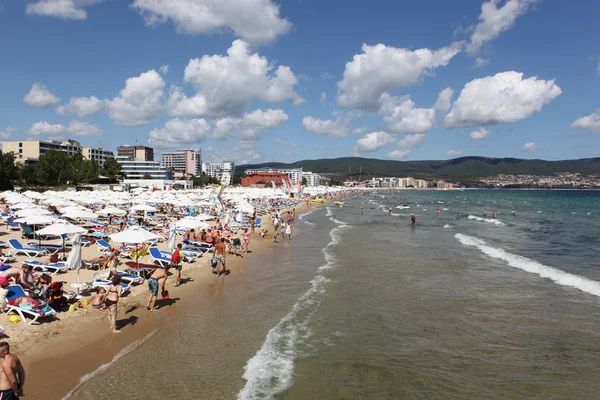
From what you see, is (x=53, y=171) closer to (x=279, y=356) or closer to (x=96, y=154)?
(x=279, y=356)

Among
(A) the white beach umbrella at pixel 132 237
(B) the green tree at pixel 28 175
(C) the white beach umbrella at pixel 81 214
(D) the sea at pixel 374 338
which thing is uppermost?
(B) the green tree at pixel 28 175

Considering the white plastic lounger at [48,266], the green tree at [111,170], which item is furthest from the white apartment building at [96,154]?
the white plastic lounger at [48,266]

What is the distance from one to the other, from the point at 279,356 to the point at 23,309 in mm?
5747

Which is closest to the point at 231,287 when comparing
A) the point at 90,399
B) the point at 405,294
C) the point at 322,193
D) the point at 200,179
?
the point at 405,294

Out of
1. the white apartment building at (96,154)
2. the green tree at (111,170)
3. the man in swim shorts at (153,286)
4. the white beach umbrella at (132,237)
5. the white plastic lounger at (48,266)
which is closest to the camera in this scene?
the man in swim shorts at (153,286)

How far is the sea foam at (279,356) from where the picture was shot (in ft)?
22.8

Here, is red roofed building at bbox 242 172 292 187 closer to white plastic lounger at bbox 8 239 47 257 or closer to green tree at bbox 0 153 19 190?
green tree at bbox 0 153 19 190

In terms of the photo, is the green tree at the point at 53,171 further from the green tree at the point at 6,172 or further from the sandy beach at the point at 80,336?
the sandy beach at the point at 80,336

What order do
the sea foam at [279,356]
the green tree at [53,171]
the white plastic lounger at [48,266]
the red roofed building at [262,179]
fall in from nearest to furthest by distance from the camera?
the sea foam at [279,356]
the white plastic lounger at [48,266]
the green tree at [53,171]
the red roofed building at [262,179]

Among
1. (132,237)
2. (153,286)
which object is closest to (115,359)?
(153,286)

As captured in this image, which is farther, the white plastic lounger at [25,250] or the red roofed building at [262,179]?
the red roofed building at [262,179]

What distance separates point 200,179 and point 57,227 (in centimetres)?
13135

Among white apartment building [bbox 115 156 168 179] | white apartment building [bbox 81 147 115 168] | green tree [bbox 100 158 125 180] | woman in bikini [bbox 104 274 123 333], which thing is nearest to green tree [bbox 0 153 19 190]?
green tree [bbox 100 158 125 180]

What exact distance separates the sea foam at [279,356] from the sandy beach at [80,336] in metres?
2.70
